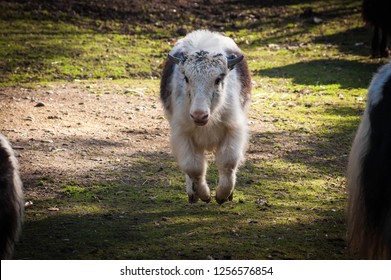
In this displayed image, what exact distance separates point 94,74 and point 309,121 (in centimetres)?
359

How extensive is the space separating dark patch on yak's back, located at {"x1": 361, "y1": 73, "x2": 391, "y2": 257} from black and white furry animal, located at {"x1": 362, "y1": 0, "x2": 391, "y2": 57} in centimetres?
831

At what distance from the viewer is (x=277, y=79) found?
32.4 feet

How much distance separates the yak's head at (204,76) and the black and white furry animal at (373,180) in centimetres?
116

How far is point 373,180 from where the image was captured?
357cm

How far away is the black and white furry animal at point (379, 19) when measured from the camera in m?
11.5

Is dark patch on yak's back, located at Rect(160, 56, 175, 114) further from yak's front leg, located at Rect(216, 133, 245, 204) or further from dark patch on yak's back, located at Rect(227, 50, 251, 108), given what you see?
yak's front leg, located at Rect(216, 133, 245, 204)

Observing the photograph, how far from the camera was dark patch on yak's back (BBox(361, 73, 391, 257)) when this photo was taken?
348cm

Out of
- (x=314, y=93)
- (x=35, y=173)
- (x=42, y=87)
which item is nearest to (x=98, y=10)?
(x=42, y=87)

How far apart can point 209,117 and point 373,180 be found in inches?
60.0

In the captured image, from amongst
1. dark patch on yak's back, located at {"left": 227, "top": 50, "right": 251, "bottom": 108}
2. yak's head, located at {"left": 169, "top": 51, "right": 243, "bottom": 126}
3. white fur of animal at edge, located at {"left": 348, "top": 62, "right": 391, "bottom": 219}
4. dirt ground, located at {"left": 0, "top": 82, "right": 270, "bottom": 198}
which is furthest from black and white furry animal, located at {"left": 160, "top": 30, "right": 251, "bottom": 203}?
white fur of animal at edge, located at {"left": 348, "top": 62, "right": 391, "bottom": 219}

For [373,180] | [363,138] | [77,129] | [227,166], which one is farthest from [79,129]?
[373,180]

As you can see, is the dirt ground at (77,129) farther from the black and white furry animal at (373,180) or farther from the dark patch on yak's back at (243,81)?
the black and white furry animal at (373,180)

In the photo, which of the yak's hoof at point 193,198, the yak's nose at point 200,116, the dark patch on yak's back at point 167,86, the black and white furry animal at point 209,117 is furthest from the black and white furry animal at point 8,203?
the dark patch on yak's back at point 167,86

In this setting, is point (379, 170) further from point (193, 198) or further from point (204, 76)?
point (193, 198)
